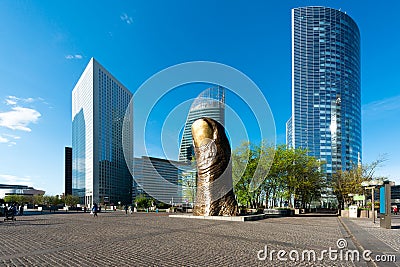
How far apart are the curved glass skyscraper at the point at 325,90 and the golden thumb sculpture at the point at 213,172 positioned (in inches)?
3928

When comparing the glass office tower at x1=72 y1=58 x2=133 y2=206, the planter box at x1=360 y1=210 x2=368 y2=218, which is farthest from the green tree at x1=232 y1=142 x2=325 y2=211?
the glass office tower at x1=72 y1=58 x2=133 y2=206

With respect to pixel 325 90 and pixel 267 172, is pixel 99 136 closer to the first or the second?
pixel 325 90

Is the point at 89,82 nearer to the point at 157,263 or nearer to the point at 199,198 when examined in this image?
the point at 199,198

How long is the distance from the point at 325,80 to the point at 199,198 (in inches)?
4475

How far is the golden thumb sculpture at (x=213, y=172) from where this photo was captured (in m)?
23.7

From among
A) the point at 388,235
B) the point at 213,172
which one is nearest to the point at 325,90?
the point at 213,172

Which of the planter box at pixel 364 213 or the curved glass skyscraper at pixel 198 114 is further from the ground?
the curved glass skyscraper at pixel 198 114

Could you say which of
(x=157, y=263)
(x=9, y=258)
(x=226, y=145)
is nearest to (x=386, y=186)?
(x=226, y=145)

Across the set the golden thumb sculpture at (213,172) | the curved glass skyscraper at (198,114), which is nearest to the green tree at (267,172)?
the curved glass skyscraper at (198,114)

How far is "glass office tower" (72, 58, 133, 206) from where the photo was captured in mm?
120250

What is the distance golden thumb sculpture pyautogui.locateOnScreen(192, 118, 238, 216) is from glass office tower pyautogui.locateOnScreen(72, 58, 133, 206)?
9306cm

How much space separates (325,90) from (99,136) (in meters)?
88.8

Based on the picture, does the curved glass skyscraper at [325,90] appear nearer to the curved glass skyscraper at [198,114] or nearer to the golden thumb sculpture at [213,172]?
the curved glass skyscraper at [198,114]

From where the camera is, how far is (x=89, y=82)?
124 meters
